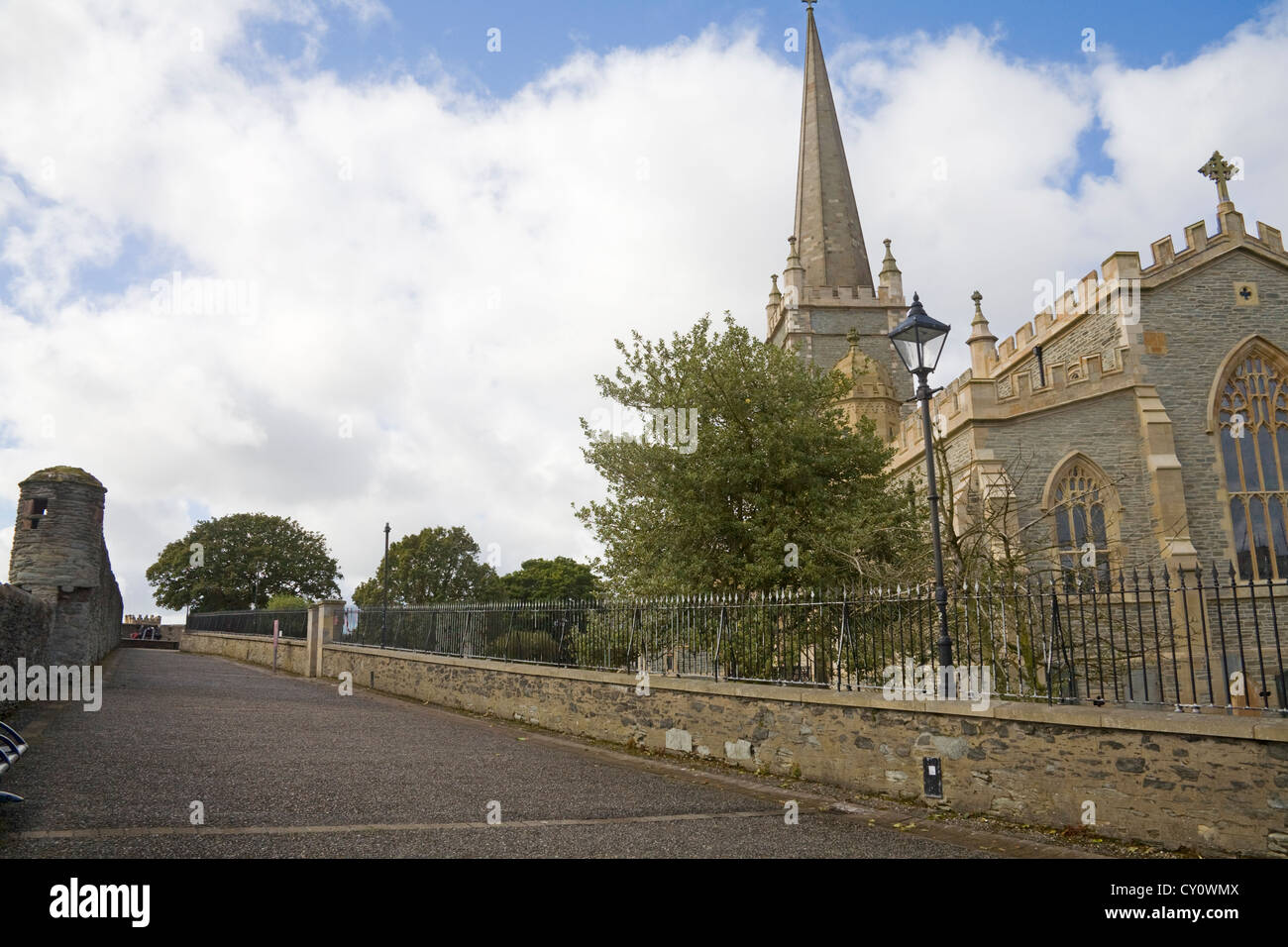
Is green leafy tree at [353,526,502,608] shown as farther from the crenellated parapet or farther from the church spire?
the crenellated parapet

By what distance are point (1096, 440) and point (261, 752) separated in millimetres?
20994

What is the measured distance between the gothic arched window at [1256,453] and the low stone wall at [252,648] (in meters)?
26.7

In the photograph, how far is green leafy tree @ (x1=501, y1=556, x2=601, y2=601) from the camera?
72.6m

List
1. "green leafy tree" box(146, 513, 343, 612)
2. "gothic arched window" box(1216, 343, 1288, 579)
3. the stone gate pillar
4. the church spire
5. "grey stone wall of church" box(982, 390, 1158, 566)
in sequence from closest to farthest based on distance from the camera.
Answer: "grey stone wall of church" box(982, 390, 1158, 566) < "gothic arched window" box(1216, 343, 1288, 579) < the stone gate pillar < the church spire < "green leafy tree" box(146, 513, 343, 612)

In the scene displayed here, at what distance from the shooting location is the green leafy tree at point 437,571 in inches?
2660

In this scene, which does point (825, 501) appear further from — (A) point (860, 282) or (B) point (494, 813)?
(A) point (860, 282)

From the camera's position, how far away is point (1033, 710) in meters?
6.94

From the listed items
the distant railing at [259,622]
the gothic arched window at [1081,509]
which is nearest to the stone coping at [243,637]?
the distant railing at [259,622]

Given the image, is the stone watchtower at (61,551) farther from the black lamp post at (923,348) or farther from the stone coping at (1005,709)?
the black lamp post at (923,348)

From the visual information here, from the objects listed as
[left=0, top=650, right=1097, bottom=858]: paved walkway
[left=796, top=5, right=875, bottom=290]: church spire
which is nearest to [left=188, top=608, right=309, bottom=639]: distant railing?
[left=0, top=650, right=1097, bottom=858]: paved walkway

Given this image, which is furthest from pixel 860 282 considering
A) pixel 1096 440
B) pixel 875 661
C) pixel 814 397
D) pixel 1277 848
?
pixel 1277 848

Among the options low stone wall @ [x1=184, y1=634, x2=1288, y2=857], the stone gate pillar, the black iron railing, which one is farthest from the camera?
the stone gate pillar

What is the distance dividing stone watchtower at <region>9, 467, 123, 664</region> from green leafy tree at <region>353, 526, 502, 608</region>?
49521mm
